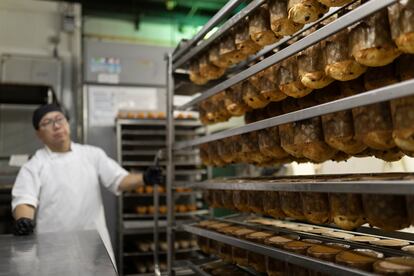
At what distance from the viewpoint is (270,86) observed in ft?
5.90

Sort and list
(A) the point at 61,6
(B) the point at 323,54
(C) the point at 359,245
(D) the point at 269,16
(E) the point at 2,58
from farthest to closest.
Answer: (A) the point at 61,6 → (E) the point at 2,58 → (D) the point at 269,16 → (C) the point at 359,245 → (B) the point at 323,54

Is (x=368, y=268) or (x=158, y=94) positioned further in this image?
(x=158, y=94)

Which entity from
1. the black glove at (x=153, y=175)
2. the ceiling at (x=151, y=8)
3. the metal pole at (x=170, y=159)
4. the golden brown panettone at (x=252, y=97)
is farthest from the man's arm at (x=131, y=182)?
the ceiling at (x=151, y=8)

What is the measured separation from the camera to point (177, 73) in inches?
107

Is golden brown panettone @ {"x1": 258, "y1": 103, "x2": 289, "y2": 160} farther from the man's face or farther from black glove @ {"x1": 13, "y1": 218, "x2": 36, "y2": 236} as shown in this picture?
the man's face

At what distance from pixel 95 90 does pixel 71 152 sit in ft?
4.98

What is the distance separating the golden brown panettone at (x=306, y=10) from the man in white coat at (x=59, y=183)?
1.79 m

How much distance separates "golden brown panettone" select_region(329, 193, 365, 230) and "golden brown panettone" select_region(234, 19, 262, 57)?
0.84 metres

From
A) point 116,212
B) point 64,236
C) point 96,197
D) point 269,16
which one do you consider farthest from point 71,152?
point 269,16

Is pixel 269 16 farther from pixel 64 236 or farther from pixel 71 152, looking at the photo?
pixel 71 152

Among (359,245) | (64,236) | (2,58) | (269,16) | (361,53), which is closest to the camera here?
(361,53)

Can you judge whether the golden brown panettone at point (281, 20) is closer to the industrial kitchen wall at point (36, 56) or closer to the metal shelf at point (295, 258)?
the metal shelf at point (295, 258)

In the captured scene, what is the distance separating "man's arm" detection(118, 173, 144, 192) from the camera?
10.2 feet

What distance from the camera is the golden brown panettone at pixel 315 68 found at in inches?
57.7
